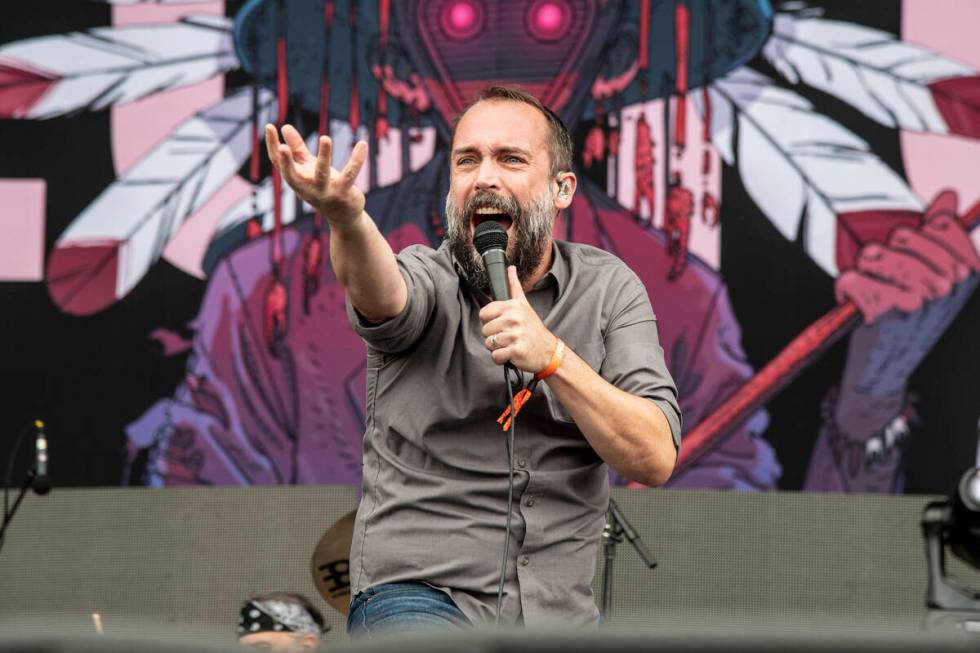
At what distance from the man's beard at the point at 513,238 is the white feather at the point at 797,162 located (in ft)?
8.30

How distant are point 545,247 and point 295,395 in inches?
102

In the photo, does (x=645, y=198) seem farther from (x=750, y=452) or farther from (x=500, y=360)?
(x=500, y=360)

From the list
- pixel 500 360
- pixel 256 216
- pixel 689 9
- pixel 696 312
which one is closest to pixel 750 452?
pixel 696 312

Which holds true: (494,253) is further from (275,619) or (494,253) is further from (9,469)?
(9,469)

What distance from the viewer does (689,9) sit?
16.6ft

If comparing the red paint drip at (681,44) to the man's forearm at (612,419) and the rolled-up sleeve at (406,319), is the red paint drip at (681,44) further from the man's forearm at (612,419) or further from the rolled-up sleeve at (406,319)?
the man's forearm at (612,419)

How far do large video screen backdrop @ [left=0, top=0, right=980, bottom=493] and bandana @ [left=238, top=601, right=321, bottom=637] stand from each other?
3.16 feet

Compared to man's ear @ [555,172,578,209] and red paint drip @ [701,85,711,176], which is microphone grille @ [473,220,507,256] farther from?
red paint drip @ [701,85,711,176]

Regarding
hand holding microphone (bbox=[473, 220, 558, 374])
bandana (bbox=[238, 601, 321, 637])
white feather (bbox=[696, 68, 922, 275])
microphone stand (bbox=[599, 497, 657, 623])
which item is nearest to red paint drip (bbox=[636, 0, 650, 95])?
white feather (bbox=[696, 68, 922, 275])

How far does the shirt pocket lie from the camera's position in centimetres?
248

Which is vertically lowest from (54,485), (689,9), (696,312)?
(54,485)

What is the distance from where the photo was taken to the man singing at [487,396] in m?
2.29

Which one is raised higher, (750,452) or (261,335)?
(261,335)

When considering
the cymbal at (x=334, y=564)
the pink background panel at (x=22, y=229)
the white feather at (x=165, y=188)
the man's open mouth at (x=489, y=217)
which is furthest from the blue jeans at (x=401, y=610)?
the pink background panel at (x=22, y=229)
